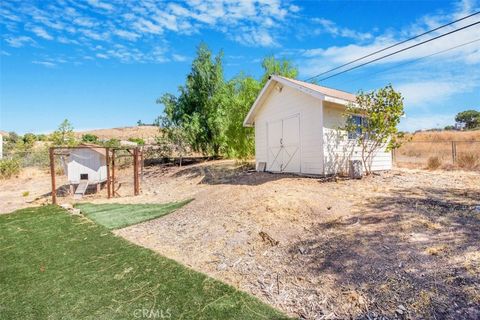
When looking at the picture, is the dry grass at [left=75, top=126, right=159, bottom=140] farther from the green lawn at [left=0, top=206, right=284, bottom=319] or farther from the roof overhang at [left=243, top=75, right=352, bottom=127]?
the green lawn at [left=0, top=206, right=284, bottom=319]

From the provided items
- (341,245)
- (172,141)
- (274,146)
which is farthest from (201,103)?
(341,245)

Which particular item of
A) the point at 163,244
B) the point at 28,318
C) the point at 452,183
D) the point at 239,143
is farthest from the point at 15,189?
the point at 452,183

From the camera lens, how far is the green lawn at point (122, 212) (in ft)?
22.1

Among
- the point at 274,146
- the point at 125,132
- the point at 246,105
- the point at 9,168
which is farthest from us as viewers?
the point at 125,132

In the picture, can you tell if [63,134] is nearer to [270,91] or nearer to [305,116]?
[270,91]

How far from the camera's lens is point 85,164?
11734 mm

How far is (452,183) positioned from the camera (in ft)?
25.0

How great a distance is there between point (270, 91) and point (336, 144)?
3.76m

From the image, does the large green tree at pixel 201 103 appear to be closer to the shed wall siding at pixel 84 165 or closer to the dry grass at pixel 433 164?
the shed wall siding at pixel 84 165

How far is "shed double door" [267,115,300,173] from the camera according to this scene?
10320 millimetres

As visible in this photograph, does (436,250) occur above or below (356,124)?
below

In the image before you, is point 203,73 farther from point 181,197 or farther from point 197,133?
point 181,197

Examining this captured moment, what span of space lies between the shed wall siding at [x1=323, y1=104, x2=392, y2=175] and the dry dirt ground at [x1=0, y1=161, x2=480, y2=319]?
6.50 ft

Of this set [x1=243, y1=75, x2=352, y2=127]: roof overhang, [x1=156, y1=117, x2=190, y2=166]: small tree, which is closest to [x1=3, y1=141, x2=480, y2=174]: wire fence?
A: [x1=156, y1=117, x2=190, y2=166]: small tree
